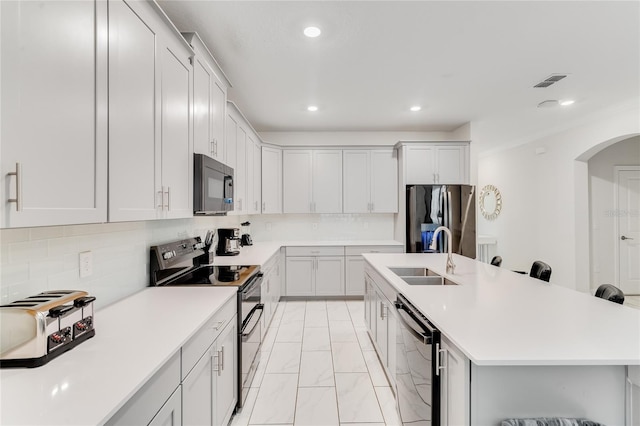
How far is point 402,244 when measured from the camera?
15.6ft

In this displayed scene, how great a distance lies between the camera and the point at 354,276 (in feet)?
15.7

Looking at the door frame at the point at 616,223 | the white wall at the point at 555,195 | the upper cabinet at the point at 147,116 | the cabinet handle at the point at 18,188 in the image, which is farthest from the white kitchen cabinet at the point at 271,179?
the door frame at the point at 616,223

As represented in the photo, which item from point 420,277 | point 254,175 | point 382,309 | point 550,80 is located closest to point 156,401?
point 382,309

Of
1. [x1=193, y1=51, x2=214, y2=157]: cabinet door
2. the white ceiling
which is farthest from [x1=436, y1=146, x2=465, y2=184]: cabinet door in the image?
[x1=193, y1=51, x2=214, y2=157]: cabinet door

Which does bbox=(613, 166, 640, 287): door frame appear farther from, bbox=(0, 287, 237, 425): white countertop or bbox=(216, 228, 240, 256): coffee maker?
bbox=(0, 287, 237, 425): white countertop

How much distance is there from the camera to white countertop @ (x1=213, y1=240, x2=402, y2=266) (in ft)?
10.3

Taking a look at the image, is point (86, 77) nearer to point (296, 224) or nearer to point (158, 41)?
point (158, 41)

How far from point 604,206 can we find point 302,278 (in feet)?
17.5

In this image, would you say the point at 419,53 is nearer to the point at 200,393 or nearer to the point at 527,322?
the point at 527,322

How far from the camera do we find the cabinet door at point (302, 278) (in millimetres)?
4773

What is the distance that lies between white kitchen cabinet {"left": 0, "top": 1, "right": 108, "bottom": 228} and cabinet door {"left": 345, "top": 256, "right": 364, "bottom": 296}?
389cm

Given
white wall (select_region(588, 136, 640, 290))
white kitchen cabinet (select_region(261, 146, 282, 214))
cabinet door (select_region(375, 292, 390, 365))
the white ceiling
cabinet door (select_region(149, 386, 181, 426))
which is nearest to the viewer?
cabinet door (select_region(149, 386, 181, 426))

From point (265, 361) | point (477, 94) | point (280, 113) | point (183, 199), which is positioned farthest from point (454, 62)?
point (265, 361)

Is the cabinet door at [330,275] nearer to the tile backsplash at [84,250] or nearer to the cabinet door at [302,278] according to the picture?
the cabinet door at [302,278]
